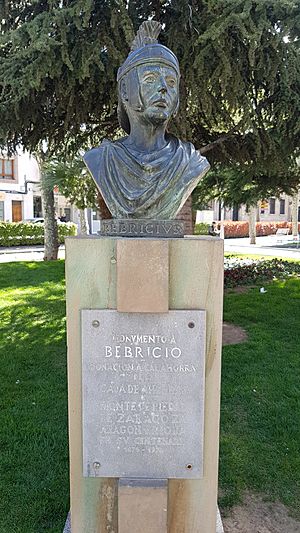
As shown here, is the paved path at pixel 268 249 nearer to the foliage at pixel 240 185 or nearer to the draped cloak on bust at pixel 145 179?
the foliage at pixel 240 185

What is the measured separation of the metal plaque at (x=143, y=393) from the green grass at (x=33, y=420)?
91 cm

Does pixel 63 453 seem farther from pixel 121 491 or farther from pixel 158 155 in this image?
pixel 158 155

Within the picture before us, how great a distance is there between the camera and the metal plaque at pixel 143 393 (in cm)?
244

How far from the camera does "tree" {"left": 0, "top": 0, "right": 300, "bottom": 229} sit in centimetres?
536

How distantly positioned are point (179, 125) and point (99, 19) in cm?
164

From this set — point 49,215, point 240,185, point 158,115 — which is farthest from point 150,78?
point 49,215

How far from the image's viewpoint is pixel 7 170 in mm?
33781

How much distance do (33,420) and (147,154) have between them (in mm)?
2865

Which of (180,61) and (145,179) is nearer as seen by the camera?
(145,179)

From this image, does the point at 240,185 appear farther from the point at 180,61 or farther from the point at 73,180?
the point at 180,61

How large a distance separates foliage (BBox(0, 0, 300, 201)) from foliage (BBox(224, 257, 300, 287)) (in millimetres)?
4047

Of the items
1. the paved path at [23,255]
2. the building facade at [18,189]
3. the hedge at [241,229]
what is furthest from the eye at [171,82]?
the hedge at [241,229]

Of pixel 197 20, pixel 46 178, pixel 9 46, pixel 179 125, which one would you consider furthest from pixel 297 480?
pixel 46 178

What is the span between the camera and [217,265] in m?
2.44
